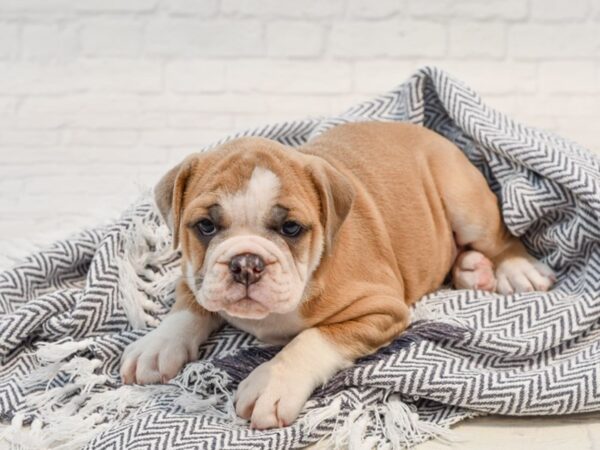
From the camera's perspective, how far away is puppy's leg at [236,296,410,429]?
2465 mm

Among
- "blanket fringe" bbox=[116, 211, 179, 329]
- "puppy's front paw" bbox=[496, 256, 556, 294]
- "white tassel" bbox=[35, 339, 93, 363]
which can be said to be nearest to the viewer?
"white tassel" bbox=[35, 339, 93, 363]

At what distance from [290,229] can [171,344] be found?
583 mm

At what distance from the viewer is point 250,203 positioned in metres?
2.57

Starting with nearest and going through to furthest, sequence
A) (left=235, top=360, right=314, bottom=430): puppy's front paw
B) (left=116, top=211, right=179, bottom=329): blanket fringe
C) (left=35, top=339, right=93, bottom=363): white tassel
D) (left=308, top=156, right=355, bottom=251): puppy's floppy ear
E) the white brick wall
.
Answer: (left=235, top=360, right=314, bottom=430): puppy's front paw < (left=308, top=156, right=355, bottom=251): puppy's floppy ear < (left=35, top=339, right=93, bottom=363): white tassel < (left=116, top=211, right=179, bottom=329): blanket fringe < the white brick wall

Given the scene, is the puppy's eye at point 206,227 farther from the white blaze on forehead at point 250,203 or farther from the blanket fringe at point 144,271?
the blanket fringe at point 144,271

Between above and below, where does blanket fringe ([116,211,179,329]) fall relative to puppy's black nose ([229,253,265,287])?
below

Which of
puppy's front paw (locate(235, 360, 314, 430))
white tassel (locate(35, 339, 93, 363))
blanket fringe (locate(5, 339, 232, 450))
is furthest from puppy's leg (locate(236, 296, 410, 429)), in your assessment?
white tassel (locate(35, 339, 93, 363))

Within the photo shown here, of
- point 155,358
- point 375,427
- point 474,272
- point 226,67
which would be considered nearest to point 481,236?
point 474,272

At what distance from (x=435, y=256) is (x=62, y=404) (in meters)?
1.48

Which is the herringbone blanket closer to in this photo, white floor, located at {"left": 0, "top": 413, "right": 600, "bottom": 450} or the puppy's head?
white floor, located at {"left": 0, "top": 413, "right": 600, "bottom": 450}

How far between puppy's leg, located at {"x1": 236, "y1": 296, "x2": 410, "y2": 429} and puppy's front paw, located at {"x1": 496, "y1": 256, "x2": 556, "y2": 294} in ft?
2.25

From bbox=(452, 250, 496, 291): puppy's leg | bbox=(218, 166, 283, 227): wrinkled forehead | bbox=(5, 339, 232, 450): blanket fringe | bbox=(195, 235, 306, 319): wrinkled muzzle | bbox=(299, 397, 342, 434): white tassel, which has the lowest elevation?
bbox=(5, 339, 232, 450): blanket fringe

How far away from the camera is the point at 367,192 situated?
10.6 ft

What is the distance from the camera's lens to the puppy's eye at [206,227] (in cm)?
262
